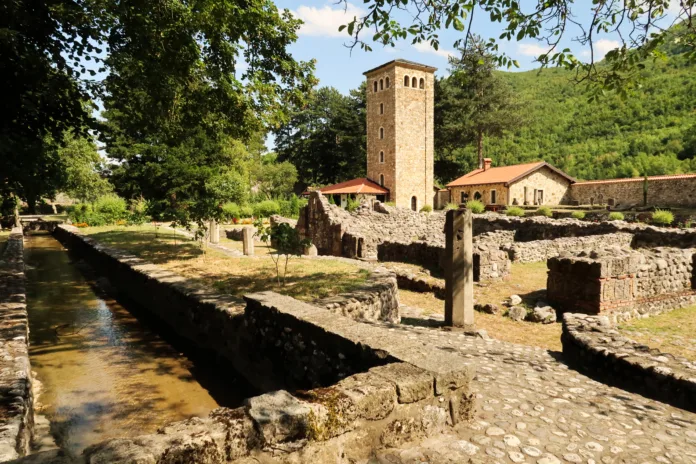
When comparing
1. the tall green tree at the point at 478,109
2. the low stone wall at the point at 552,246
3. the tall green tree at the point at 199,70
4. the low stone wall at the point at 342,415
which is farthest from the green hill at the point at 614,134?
the low stone wall at the point at 342,415

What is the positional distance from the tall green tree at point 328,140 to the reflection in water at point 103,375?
127 ft

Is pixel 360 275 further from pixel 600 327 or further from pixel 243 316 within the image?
pixel 600 327

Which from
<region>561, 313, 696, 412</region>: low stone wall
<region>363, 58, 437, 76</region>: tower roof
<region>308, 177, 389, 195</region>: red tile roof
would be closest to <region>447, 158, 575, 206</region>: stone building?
<region>308, 177, 389, 195</region>: red tile roof

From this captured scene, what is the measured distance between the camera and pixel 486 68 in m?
45.0

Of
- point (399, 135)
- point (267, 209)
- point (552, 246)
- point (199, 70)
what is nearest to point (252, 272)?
point (199, 70)

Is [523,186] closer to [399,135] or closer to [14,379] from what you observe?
[399,135]

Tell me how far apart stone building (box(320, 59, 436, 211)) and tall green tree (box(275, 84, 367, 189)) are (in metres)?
9.42

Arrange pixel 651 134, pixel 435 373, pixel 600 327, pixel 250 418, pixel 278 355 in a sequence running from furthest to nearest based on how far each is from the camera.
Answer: pixel 651 134 → pixel 600 327 → pixel 278 355 → pixel 435 373 → pixel 250 418

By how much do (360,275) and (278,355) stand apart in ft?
13.4

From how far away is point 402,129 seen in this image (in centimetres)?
3778

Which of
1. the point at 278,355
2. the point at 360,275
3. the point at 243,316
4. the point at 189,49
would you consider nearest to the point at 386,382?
the point at 278,355

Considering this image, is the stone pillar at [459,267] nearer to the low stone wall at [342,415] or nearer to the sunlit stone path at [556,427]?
the sunlit stone path at [556,427]

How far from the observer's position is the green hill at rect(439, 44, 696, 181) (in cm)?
4578

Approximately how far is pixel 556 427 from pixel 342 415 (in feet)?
5.96
